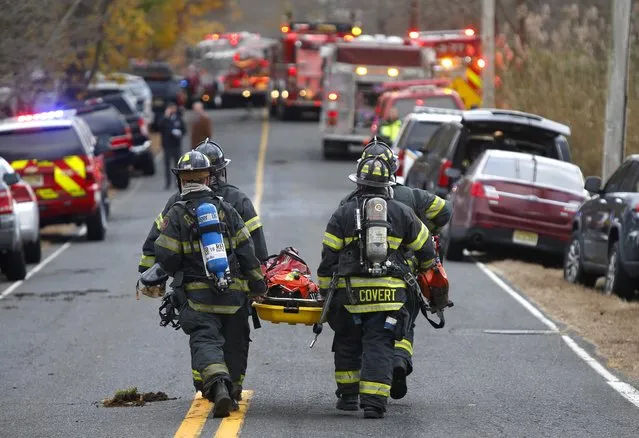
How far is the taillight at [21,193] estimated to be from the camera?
64.5ft

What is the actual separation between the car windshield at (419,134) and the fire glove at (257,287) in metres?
16.5

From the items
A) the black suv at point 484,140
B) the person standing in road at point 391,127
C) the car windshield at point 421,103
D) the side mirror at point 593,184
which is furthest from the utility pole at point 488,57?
the side mirror at point 593,184

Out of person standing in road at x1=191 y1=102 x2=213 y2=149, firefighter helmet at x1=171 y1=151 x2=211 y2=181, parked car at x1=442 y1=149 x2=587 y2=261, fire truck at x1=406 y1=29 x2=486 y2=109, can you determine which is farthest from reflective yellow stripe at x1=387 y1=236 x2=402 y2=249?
fire truck at x1=406 y1=29 x2=486 y2=109

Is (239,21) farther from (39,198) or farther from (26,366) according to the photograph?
(26,366)

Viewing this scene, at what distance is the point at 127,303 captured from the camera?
16.0m

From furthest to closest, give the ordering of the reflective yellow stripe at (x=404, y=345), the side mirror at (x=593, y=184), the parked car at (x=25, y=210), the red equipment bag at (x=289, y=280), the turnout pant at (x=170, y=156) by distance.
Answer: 1. the turnout pant at (x=170, y=156)
2. the parked car at (x=25, y=210)
3. the side mirror at (x=593, y=184)
4. the red equipment bag at (x=289, y=280)
5. the reflective yellow stripe at (x=404, y=345)

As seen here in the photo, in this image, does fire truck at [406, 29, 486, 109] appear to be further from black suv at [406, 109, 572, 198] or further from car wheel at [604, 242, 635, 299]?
car wheel at [604, 242, 635, 299]

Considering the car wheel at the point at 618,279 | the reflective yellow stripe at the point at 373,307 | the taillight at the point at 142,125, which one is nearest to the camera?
the reflective yellow stripe at the point at 373,307

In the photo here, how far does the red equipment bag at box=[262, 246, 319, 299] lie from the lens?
9.76 meters

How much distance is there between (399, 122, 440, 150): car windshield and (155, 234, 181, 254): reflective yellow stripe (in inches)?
657

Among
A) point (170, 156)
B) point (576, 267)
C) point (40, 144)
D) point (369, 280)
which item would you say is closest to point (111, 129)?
point (170, 156)

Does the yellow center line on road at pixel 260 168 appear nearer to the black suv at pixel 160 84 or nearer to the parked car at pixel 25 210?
the black suv at pixel 160 84

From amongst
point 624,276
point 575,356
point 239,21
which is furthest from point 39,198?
point 239,21

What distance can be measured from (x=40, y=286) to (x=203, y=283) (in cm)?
913
